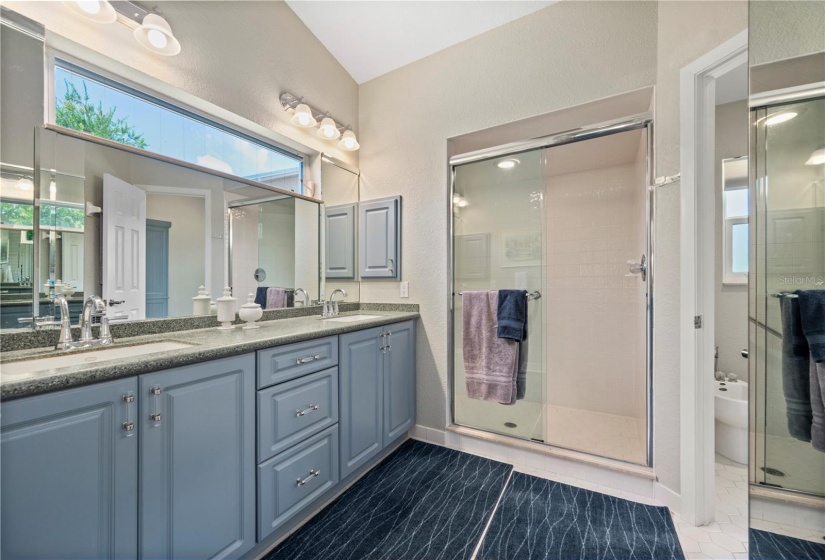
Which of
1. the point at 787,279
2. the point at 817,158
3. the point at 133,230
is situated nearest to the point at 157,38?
the point at 133,230

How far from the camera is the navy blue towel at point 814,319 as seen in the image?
0.95 metres

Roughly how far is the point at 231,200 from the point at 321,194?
0.71 metres

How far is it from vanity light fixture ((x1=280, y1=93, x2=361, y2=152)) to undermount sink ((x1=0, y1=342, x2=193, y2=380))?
5.40 ft

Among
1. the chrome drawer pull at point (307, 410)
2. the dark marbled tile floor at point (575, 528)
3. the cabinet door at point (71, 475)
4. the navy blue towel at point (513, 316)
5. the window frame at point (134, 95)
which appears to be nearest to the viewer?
the cabinet door at point (71, 475)

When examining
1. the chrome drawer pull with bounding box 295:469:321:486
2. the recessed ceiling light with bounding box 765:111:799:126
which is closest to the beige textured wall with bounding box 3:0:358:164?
the chrome drawer pull with bounding box 295:469:321:486

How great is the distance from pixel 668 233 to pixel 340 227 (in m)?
2.15

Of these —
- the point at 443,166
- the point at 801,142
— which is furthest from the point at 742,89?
the point at 443,166

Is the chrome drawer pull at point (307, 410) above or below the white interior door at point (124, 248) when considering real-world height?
below

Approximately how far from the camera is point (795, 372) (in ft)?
3.33

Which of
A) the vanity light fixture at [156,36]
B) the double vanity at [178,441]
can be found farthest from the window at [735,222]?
the vanity light fixture at [156,36]

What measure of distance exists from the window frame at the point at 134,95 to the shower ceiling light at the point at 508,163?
1.50m

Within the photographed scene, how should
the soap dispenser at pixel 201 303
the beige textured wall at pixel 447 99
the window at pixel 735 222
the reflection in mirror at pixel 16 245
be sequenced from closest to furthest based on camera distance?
1. the reflection in mirror at pixel 16 245
2. the soap dispenser at pixel 201 303
3. the beige textured wall at pixel 447 99
4. the window at pixel 735 222

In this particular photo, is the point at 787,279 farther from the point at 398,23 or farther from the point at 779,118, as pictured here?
the point at 398,23

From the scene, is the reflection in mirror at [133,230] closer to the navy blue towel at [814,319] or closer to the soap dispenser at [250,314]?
the soap dispenser at [250,314]
